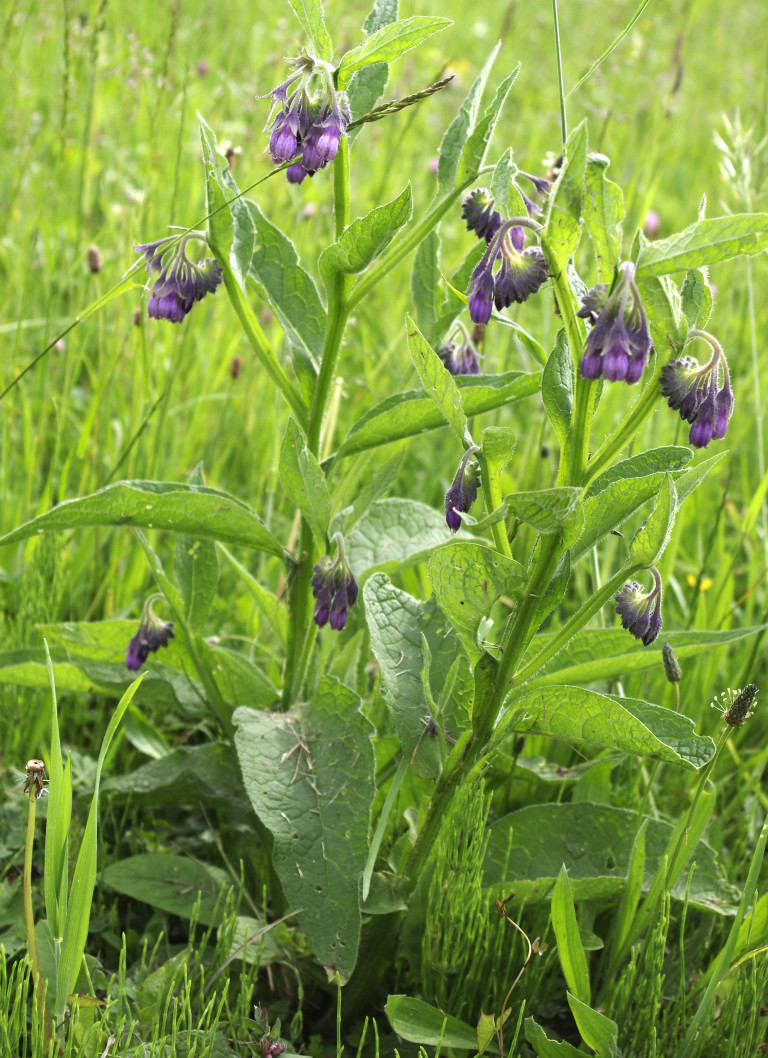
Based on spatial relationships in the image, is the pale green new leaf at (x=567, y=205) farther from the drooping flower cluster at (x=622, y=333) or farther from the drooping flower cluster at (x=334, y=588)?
the drooping flower cluster at (x=334, y=588)

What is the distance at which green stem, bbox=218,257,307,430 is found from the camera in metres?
1.57

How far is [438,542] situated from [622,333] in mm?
886

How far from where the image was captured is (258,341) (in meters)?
1.62

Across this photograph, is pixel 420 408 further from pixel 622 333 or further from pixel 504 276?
pixel 622 333

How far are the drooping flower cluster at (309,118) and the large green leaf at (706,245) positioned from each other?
49cm

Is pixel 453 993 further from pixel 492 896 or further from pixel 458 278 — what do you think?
pixel 458 278

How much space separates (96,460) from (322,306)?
1105mm

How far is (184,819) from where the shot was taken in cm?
204

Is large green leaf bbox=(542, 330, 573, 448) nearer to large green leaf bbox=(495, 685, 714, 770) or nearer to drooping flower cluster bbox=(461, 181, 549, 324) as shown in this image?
drooping flower cluster bbox=(461, 181, 549, 324)

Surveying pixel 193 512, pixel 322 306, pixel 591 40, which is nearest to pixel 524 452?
pixel 322 306

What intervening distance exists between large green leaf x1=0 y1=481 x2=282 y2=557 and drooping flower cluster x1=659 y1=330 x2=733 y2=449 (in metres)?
0.72

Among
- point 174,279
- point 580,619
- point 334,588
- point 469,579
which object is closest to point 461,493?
point 469,579

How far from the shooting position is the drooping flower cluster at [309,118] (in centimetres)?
134

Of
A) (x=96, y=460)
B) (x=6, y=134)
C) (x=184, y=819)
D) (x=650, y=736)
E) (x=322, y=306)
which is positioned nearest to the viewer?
(x=650, y=736)
